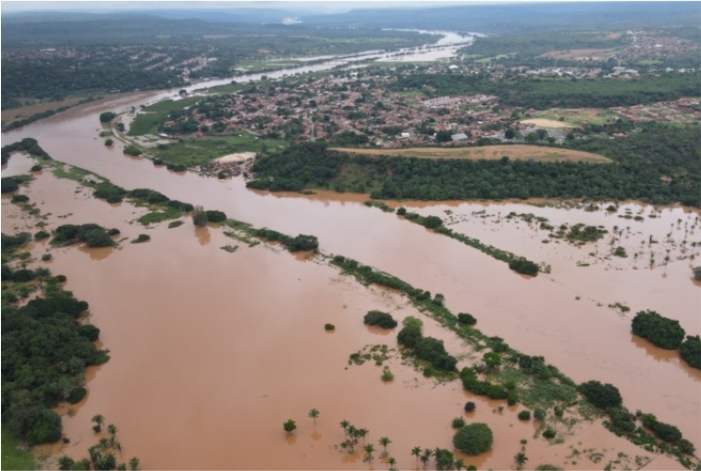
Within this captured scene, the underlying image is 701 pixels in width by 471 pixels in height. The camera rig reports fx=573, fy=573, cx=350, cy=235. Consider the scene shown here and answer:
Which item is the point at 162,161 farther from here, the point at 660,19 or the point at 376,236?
the point at 660,19

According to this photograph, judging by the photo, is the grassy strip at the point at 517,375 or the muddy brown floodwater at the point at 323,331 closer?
the grassy strip at the point at 517,375

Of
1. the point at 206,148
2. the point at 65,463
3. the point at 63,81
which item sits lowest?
the point at 65,463

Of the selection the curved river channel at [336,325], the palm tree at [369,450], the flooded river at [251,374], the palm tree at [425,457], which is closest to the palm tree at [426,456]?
the palm tree at [425,457]

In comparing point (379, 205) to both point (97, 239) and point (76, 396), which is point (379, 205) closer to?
point (97, 239)

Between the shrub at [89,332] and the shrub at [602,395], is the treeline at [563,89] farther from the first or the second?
the shrub at [89,332]

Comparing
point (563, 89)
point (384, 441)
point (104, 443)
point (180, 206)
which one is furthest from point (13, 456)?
point (563, 89)

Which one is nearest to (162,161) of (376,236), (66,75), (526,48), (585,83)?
(376,236)

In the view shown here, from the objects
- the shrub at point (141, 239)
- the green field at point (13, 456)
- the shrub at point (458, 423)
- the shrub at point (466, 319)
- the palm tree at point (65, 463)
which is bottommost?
the green field at point (13, 456)
